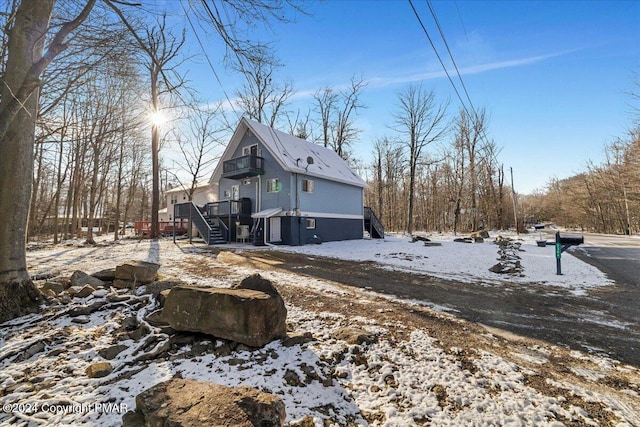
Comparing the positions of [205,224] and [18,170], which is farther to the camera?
[205,224]

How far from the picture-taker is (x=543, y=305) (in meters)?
5.80

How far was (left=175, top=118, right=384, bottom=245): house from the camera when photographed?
18.1m

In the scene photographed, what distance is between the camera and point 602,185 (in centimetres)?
3431

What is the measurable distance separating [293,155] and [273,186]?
8.85 ft

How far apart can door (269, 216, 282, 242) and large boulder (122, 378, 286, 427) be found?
1612 centimetres

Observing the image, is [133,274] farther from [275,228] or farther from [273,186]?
[273,186]

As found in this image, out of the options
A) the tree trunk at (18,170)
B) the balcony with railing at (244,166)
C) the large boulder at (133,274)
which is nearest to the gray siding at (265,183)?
the balcony with railing at (244,166)

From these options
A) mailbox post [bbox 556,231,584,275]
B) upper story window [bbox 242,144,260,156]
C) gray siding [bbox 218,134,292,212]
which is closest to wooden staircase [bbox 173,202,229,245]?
gray siding [bbox 218,134,292,212]

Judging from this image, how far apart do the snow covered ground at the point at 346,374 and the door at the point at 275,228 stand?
1339cm

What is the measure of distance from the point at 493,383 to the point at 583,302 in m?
4.87

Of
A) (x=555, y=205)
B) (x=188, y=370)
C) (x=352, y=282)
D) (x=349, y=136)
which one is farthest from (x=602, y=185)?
(x=188, y=370)

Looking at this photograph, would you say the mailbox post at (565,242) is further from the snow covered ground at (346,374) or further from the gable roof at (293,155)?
the gable roof at (293,155)

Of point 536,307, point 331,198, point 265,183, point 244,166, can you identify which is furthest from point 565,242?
point 244,166

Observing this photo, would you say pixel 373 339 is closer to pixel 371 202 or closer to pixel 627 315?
pixel 627 315
